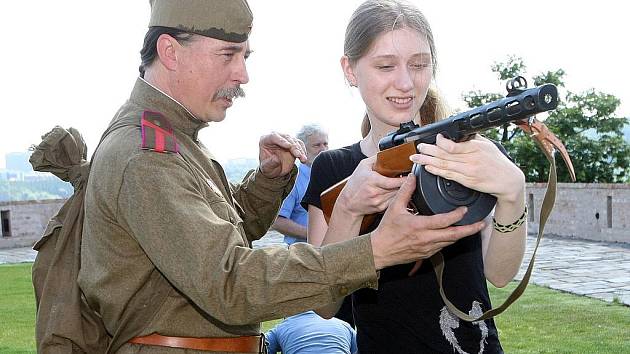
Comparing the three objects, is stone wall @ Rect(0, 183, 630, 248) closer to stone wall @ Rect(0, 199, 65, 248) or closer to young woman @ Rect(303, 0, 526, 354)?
stone wall @ Rect(0, 199, 65, 248)

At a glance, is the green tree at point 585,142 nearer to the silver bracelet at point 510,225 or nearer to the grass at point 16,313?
the grass at point 16,313

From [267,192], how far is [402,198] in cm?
132

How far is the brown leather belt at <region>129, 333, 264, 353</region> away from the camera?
238 centimetres

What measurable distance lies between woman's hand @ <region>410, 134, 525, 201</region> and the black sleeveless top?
0.58 meters

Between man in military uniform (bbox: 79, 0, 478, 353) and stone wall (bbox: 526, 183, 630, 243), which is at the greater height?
man in military uniform (bbox: 79, 0, 478, 353)

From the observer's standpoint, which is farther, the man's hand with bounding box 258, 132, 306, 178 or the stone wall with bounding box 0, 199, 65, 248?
the stone wall with bounding box 0, 199, 65, 248

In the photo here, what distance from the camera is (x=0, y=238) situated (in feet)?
85.8

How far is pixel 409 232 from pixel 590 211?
20.8 meters

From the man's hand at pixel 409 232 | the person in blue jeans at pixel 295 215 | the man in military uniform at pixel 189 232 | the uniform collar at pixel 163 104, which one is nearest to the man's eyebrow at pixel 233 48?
the man in military uniform at pixel 189 232

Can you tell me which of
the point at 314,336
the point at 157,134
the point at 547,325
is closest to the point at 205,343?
the point at 157,134

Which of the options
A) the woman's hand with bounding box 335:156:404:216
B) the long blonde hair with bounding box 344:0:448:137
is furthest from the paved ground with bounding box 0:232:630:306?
A: the woman's hand with bounding box 335:156:404:216

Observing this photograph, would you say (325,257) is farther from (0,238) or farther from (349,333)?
(0,238)

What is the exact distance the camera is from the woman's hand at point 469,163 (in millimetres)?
2148

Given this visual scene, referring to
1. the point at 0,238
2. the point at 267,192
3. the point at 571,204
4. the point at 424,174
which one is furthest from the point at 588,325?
the point at 0,238
